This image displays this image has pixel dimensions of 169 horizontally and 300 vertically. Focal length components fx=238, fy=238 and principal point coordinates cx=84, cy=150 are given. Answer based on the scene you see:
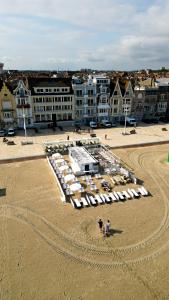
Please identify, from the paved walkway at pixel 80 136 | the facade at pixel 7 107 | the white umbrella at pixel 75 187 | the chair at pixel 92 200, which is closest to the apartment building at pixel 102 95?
the paved walkway at pixel 80 136

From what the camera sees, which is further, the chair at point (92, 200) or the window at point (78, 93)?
the window at point (78, 93)

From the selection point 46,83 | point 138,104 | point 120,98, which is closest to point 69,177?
point 46,83

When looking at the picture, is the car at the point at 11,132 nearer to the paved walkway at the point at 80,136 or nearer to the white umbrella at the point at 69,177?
the paved walkway at the point at 80,136

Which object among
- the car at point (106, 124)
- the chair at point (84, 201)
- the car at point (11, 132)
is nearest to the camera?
the chair at point (84, 201)

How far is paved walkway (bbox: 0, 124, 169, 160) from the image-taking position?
46.5m

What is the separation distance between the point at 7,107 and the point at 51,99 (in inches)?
443

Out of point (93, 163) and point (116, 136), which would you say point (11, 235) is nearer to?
point (93, 163)

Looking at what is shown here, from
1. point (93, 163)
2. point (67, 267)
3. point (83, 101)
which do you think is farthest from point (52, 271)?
point (83, 101)

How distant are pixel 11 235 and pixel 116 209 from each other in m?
12.2

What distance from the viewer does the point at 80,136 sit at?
5694cm

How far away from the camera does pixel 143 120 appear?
240ft

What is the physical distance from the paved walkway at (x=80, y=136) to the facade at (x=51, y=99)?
4788 mm

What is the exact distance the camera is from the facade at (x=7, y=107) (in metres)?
58.7

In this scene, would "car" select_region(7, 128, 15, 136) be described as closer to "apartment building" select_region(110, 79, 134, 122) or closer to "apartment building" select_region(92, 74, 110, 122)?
"apartment building" select_region(92, 74, 110, 122)
